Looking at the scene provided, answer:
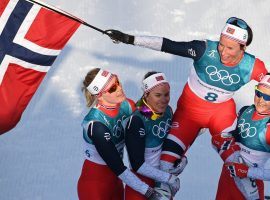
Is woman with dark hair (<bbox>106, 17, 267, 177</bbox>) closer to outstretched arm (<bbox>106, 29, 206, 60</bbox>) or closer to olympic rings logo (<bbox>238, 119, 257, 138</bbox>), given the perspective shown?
outstretched arm (<bbox>106, 29, 206, 60</bbox>)

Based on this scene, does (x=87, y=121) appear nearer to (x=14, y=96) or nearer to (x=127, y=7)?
(x=14, y=96)

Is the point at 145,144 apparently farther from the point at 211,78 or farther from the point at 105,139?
the point at 211,78

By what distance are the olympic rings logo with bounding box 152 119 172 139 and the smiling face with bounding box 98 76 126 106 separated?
350 mm

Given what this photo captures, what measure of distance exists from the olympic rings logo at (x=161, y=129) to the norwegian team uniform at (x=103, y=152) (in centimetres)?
25

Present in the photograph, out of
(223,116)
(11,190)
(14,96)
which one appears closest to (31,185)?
(11,190)

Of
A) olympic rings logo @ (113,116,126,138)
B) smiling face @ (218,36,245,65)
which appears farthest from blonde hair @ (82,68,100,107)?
smiling face @ (218,36,245,65)

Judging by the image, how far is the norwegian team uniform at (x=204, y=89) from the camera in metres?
5.87

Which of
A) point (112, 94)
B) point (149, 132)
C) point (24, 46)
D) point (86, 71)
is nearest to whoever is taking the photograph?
point (112, 94)

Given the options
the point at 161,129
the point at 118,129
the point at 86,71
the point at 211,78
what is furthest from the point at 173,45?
the point at 86,71

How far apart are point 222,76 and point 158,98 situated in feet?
1.77

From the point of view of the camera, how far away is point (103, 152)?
565cm

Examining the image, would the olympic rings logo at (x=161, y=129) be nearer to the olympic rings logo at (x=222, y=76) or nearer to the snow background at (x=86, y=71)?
the olympic rings logo at (x=222, y=76)

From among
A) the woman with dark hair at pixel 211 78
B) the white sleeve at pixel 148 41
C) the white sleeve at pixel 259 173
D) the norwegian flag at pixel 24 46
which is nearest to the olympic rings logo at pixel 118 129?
the woman with dark hair at pixel 211 78

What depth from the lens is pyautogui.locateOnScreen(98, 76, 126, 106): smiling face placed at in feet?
18.8
